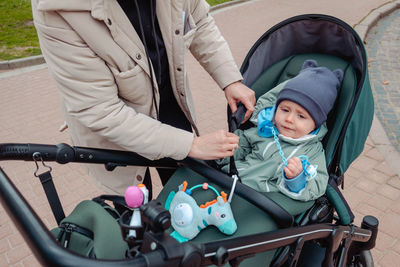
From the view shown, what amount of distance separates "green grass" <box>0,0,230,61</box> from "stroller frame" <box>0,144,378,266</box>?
6.05m

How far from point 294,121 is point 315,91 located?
20cm

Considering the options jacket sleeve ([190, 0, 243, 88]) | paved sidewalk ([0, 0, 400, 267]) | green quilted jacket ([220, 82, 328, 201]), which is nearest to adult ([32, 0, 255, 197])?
jacket sleeve ([190, 0, 243, 88])

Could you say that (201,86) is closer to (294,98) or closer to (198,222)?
(294,98)

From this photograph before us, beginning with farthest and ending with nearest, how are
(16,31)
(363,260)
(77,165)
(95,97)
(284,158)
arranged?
1. (16,31)
2. (77,165)
3. (363,260)
4. (284,158)
5. (95,97)

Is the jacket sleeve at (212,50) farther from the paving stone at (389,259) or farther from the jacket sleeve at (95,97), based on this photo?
the paving stone at (389,259)

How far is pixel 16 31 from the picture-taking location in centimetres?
791

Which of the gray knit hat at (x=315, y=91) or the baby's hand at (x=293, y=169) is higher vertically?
the gray knit hat at (x=315, y=91)

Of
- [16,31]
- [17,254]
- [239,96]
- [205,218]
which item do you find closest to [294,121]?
[239,96]

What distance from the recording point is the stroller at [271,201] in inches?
34.9

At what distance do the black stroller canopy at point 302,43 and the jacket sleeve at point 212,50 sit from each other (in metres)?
0.30

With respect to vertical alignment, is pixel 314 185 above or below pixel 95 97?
below

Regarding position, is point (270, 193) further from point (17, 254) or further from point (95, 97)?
point (17, 254)

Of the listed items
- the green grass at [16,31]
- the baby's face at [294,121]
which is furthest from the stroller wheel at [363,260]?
the green grass at [16,31]

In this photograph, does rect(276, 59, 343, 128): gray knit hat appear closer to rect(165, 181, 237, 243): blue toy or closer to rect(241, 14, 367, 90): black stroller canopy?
rect(241, 14, 367, 90): black stroller canopy
